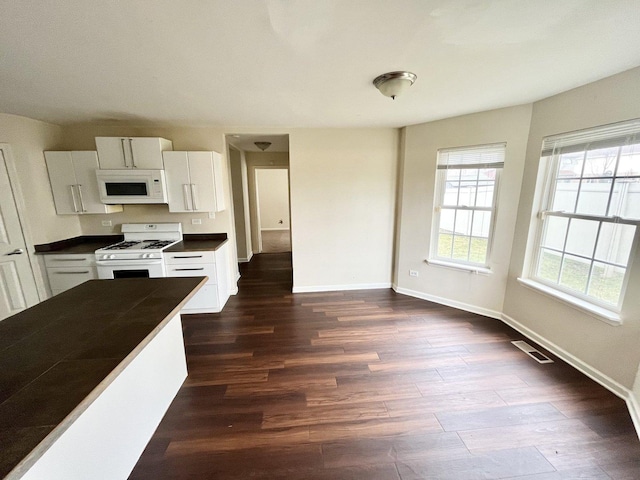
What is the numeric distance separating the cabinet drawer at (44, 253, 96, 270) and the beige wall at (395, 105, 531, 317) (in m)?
4.03

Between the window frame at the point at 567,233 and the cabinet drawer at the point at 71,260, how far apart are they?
4975 millimetres

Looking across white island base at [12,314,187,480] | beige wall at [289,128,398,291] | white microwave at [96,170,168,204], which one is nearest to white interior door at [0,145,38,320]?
white microwave at [96,170,168,204]

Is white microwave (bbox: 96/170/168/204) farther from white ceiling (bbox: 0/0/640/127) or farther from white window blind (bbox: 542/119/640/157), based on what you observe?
white window blind (bbox: 542/119/640/157)

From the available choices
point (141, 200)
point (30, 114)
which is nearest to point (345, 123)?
point (141, 200)

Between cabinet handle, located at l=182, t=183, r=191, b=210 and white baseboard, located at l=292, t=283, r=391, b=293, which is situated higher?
cabinet handle, located at l=182, t=183, r=191, b=210

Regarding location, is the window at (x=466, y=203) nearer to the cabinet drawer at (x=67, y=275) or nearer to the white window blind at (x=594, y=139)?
the white window blind at (x=594, y=139)

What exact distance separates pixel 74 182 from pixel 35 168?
358 mm

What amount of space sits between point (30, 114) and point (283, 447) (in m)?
4.17

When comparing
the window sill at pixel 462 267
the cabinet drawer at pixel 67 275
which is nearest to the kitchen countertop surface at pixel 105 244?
the cabinet drawer at pixel 67 275

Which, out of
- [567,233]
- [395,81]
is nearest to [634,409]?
[567,233]

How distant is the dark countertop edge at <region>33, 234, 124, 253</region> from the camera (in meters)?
2.94

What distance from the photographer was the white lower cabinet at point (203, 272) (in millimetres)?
3064

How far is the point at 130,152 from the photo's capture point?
2.98 m

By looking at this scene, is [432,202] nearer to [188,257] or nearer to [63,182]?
[188,257]
